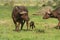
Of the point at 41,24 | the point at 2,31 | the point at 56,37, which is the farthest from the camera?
the point at 41,24

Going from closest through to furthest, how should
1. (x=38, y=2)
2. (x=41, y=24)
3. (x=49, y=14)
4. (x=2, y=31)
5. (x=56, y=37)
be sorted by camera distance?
(x=56, y=37)
(x=2, y=31)
(x=49, y=14)
(x=41, y=24)
(x=38, y=2)

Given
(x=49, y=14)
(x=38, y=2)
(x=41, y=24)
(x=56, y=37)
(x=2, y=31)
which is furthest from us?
(x=38, y=2)

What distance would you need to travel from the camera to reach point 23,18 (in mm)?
16625

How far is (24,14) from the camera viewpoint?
653 inches

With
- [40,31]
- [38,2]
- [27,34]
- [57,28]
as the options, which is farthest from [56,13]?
[38,2]

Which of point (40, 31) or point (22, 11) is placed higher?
point (22, 11)

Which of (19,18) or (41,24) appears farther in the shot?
(41,24)

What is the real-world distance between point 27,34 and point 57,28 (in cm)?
342

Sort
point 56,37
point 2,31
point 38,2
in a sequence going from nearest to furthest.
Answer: point 56,37, point 2,31, point 38,2

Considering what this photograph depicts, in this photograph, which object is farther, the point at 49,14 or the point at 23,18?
the point at 49,14

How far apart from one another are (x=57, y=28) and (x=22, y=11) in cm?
288

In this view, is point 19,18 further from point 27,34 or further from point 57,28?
point 57,28

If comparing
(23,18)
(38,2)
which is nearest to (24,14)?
(23,18)

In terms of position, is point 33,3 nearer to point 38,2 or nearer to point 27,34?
point 38,2
